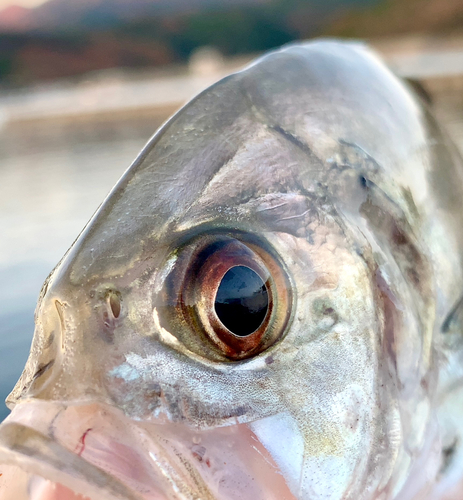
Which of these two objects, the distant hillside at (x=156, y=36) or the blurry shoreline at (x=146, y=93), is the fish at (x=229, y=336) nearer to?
the blurry shoreline at (x=146, y=93)

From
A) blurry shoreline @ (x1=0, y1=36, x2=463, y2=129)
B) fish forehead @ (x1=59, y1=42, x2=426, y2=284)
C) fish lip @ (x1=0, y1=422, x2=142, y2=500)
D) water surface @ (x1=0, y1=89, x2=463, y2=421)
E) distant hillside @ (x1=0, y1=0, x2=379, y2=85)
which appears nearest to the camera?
fish lip @ (x1=0, y1=422, x2=142, y2=500)

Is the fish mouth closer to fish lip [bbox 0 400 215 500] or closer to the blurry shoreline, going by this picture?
fish lip [bbox 0 400 215 500]

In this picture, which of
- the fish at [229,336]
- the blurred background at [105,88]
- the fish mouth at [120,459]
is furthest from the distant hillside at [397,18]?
the fish mouth at [120,459]

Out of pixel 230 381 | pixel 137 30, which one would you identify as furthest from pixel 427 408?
pixel 137 30

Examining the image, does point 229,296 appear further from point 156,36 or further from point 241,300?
point 156,36

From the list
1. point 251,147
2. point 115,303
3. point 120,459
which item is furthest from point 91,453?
point 251,147

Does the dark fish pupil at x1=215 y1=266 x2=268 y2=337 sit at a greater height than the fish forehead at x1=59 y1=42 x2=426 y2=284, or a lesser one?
lesser

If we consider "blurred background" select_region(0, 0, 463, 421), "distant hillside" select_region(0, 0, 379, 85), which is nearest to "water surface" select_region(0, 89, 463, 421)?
"blurred background" select_region(0, 0, 463, 421)
